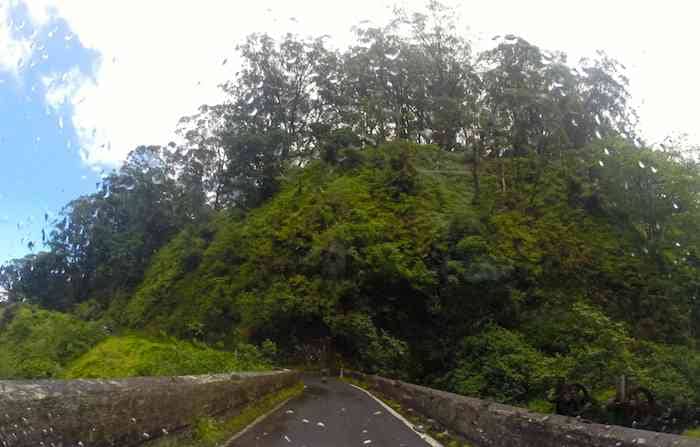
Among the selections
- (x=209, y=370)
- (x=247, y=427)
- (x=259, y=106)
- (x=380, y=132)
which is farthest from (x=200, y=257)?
(x=247, y=427)

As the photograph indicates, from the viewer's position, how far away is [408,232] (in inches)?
1246

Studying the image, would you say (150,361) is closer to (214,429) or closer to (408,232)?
(214,429)

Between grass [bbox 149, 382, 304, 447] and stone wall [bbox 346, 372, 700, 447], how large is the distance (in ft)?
10.4

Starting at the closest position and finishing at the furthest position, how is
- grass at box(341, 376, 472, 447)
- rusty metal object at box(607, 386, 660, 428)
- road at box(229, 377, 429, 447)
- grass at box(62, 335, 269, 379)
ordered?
rusty metal object at box(607, 386, 660, 428) < road at box(229, 377, 429, 447) < grass at box(341, 376, 472, 447) < grass at box(62, 335, 269, 379)

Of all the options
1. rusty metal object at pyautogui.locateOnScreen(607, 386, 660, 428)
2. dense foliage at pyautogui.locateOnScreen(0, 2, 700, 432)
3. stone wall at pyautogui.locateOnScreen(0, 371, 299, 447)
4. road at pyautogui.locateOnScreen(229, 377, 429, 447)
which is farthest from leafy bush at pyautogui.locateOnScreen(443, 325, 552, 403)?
stone wall at pyautogui.locateOnScreen(0, 371, 299, 447)

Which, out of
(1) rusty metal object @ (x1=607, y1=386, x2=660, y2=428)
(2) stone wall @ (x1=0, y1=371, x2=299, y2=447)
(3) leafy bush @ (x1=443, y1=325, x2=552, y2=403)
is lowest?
(3) leafy bush @ (x1=443, y1=325, x2=552, y2=403)

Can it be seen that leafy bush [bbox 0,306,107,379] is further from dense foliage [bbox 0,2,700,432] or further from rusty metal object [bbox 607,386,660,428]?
rusty metal object [bbox 607,386,660,428]

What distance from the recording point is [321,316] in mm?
30312

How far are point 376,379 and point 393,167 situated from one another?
18.8 metres

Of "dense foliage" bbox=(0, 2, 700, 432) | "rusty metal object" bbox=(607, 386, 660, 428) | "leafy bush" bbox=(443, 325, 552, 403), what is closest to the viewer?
"rusty metal object" bbox=(607, 386, 660, 428)

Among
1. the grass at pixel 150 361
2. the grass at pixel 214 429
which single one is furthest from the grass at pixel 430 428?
the grass at pixel 150 361

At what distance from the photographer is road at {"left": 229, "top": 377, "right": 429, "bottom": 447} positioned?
7480 millimetres

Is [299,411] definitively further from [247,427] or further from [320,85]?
[320,85]

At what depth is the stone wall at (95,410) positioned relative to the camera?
9.33 feet
